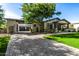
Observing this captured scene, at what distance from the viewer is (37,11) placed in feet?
9.86

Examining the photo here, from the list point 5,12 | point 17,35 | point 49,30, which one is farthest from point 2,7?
point 49,30

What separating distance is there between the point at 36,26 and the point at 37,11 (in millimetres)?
187

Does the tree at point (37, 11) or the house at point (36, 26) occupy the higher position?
the tree at point (37, 11)

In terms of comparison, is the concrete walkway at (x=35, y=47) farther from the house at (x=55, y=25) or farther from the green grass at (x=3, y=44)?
the house at (x=55, y=25)

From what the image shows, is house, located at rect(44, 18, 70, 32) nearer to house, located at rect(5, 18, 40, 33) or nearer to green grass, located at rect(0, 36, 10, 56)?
house, located at rect(5, 18, 40, 33)

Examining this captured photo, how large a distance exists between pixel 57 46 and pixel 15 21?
1.96ft

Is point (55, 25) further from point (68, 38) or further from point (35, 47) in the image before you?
point (35, 47)

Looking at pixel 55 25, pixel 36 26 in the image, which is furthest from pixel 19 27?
Answer: pixel 55 25

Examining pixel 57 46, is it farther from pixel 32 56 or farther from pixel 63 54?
pixel 32 56

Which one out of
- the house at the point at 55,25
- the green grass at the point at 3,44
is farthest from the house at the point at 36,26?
the green grass at the point at 3,44

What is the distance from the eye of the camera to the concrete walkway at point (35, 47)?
2.88 metres

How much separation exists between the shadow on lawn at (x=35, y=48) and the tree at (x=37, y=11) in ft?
0.86

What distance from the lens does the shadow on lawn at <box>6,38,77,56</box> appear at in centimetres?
288

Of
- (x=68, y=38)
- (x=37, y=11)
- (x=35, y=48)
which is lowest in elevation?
(x=35, y=48)
